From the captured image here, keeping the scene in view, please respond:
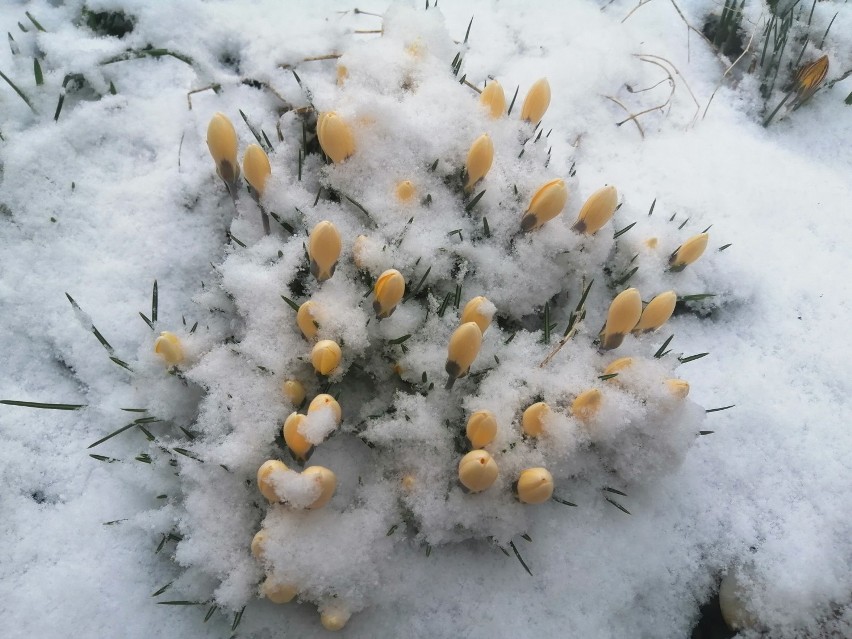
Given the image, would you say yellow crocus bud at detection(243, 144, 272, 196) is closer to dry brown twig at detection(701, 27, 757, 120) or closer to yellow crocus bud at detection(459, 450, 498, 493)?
yellow crocus bud at detection(459, 450, 498, 493)

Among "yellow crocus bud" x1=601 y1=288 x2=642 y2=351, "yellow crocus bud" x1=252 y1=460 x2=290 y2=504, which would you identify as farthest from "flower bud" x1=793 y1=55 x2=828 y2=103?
"yellow crocus bud" x1=252 y1=460 x2=290 y2=504

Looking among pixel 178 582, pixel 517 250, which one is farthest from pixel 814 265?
pixel 178 582

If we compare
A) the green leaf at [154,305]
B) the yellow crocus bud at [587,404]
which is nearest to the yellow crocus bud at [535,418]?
the yellow crocus bud at [587,404]

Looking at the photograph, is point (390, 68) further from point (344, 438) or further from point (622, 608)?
point (622, 608)

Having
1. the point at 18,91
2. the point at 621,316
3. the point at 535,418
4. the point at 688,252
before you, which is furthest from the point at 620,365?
the point at 18,91

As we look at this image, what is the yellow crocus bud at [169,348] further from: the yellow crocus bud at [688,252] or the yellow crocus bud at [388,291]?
the yellow crocus bud at [688,252]

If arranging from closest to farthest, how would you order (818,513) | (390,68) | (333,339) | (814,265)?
(333,339) < (818,513) < (390,68) < (814,265)
